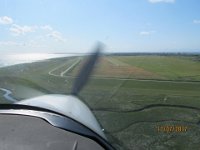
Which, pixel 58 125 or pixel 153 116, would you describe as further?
pixel 153 116

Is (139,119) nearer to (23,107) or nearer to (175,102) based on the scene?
(175,102)

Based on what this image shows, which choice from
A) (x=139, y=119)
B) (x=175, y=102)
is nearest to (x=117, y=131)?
(x=139, y=119)

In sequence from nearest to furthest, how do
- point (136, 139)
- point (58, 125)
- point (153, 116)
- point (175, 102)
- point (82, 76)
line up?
point (58, 125), point (82, 76), point (136, 139), point (153, 116), point (175, 102)
